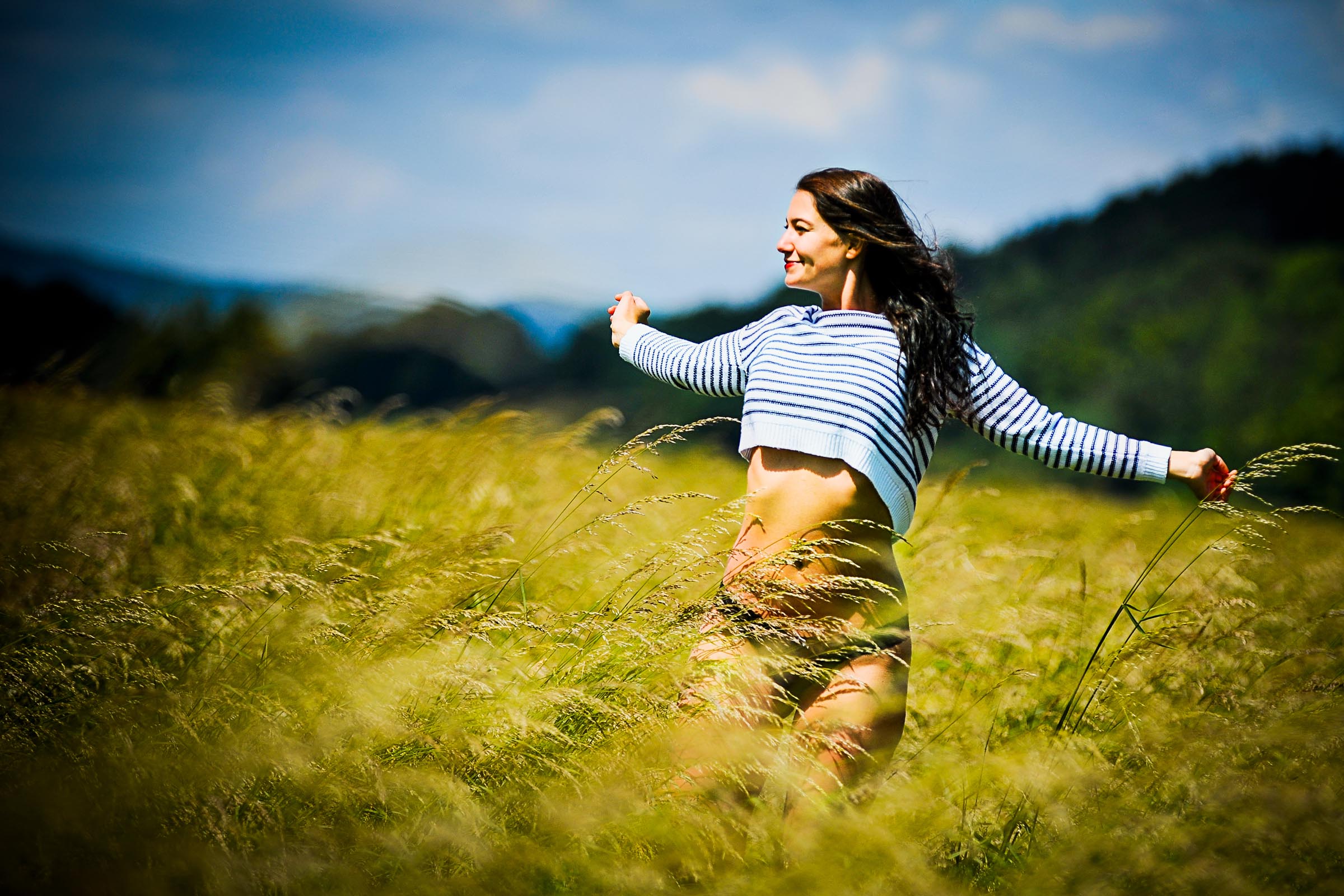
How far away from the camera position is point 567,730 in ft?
6.68

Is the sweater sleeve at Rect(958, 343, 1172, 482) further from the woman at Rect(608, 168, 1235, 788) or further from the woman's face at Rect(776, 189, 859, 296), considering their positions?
the woman's face at Rect(776, 189, 859, 296)

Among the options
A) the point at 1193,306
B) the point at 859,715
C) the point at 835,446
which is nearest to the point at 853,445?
the point at 835,446

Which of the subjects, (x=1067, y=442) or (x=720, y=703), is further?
(x=1067, y=442)

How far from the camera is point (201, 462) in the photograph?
4129 mm

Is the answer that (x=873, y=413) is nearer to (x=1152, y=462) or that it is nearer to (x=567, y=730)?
(x=1152, y=462)

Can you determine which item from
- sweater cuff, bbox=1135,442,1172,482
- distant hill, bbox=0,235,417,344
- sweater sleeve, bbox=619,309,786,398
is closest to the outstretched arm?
sweater cuff, bbox=1135,442,1172,482

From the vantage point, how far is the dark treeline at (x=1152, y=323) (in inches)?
763

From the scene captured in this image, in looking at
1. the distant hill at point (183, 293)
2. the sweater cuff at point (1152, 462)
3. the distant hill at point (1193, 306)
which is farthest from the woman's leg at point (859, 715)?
the distant hill at point (1193, 306)

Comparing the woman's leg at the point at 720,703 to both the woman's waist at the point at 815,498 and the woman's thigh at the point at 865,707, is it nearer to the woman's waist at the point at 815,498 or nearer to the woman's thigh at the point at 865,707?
the woman's thigh at the point at 865,707

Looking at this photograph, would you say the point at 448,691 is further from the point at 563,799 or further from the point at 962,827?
the point at 962,827

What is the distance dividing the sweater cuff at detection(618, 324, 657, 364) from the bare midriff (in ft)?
2.11

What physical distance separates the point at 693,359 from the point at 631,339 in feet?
0.80

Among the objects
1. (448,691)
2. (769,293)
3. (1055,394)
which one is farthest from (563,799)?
(1055,394)

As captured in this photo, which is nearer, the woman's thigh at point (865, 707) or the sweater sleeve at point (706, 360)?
the woman's thigh at point (865, 707)
